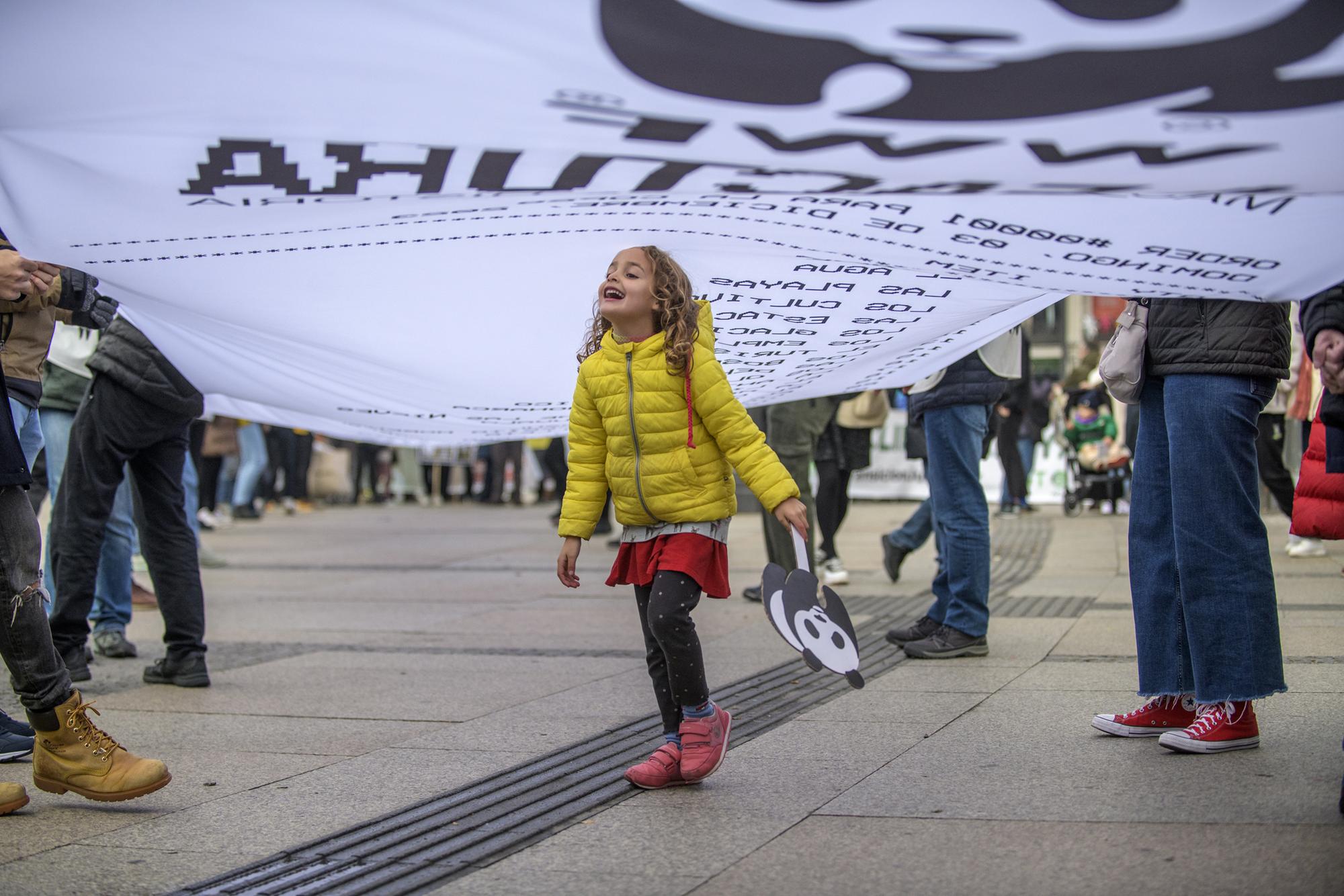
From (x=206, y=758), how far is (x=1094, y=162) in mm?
3275

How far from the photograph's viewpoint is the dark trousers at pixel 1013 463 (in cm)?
1516

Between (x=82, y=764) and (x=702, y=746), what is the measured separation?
68.1 inches

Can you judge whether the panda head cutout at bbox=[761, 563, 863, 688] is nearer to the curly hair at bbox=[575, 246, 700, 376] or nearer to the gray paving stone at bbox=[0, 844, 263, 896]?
the curly hair at bbox=[575, 246, 700, 376]

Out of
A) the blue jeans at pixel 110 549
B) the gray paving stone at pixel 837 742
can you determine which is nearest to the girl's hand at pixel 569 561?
the gray paving stone at pixel 837 742

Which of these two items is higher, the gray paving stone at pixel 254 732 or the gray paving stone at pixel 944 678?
the gray paving stone at pixel 254 732

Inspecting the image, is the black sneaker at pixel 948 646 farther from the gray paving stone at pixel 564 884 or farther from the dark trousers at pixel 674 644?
the gray paving stone at pixel 564 884

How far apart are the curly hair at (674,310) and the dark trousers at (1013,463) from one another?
11467 millimetres

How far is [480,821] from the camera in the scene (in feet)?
12.2

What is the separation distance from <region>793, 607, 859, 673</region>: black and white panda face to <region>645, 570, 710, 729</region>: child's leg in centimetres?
31

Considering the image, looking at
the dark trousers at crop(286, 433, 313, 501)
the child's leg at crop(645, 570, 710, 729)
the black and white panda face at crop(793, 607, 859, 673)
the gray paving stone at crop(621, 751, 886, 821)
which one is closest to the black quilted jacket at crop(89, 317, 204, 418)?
the child's leg at crop(645, 570, 710, 729)

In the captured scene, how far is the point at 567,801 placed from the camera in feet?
12.8

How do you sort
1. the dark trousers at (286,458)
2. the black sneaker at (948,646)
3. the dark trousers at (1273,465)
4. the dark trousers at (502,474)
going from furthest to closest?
the dark trousers at (502,474), the dark trousers at (286,458), the dark trousers at (1273,465), the black sneaker at (948,646)

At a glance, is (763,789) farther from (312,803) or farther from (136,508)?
(136,508)

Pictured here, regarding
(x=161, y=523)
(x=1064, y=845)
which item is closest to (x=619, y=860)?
(x=1064, y=845)
